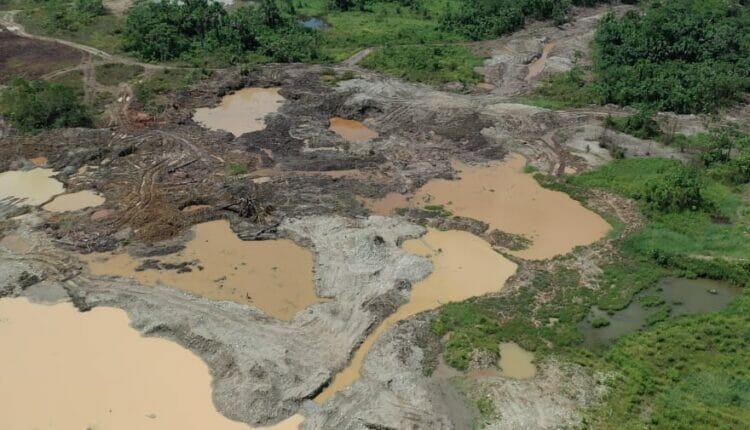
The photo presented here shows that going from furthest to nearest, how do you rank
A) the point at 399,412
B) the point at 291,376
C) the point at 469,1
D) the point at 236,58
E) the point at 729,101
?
the point at 469,1 < the point at 236,58 < the point at 729,101 < the point at 291,376 < the point at 399,412

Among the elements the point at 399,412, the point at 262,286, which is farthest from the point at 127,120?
the point at 399,412

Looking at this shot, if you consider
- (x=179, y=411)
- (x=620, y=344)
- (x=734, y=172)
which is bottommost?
(x=179, y=411)

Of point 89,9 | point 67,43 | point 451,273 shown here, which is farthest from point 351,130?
point 89,9

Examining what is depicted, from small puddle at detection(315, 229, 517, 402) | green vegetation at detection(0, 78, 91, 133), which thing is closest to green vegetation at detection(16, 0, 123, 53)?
green vegetation at detection(0, 78, 91, 133)

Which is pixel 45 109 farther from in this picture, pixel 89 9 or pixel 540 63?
pixel 540 63

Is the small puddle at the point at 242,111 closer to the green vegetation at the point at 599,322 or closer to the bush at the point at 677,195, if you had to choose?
the bush at the point at 677,195

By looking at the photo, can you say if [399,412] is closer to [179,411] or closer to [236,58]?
[179,411]

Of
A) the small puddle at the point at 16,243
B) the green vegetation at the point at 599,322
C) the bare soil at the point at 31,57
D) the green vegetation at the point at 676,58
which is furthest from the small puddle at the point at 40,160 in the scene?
the green vegetation at the point at 676,58

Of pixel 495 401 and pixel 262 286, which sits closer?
pixel 495 401
